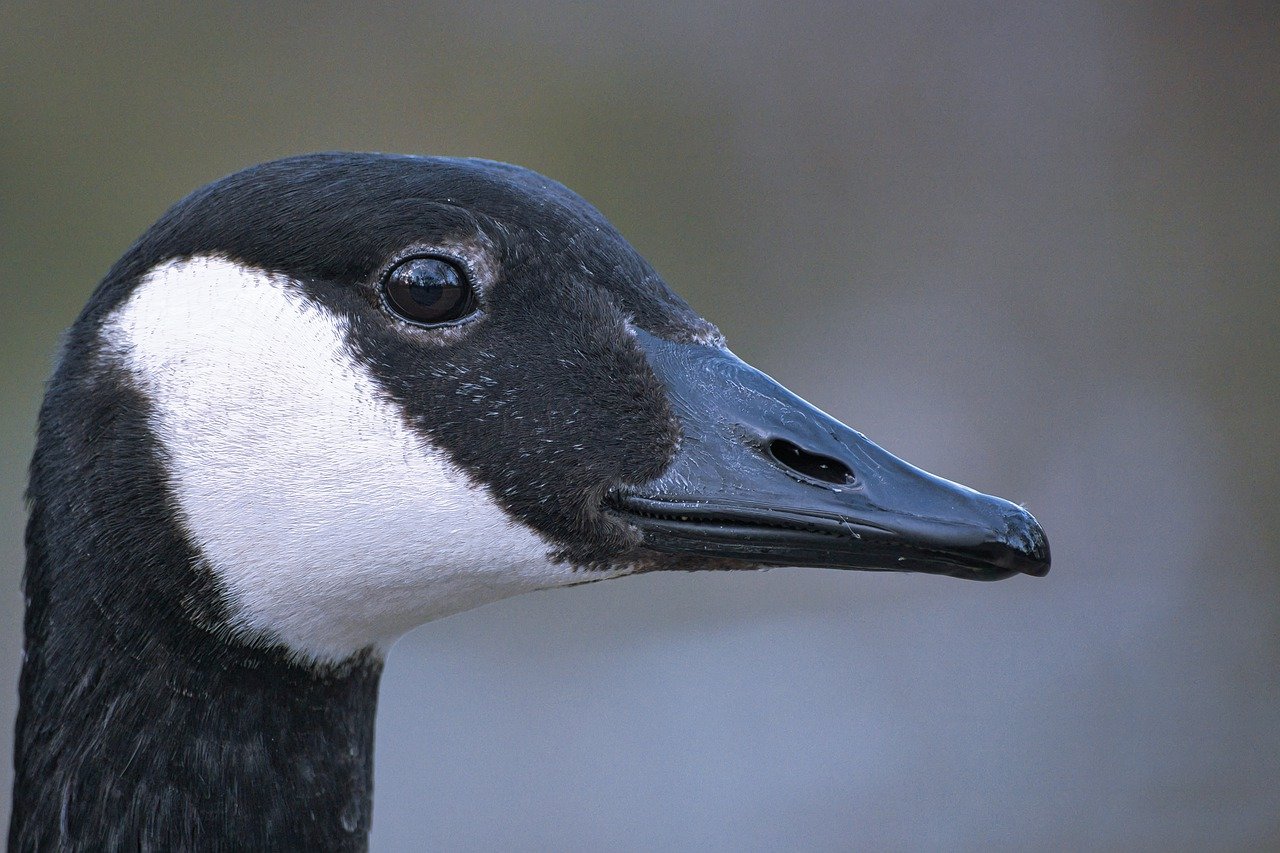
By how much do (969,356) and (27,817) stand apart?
22.4 ft

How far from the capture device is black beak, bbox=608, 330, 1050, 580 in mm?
1604

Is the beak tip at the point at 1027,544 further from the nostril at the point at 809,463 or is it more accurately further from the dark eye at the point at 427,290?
the dark eye at the point at 427,290

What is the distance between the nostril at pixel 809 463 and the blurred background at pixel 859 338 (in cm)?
397

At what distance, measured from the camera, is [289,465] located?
165cm

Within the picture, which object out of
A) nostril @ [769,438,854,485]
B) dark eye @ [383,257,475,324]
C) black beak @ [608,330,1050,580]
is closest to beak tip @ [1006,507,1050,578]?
black beak @ [608,330,1050,580]

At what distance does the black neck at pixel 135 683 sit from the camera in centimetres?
170

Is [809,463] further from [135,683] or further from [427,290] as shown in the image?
[135,683]

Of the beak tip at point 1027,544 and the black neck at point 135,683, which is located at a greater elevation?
the beak tip at point 1027,544

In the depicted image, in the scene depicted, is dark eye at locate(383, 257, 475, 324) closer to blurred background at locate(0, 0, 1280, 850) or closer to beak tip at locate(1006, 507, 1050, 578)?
beak tip at locate(1006, 507, 1050, 578)

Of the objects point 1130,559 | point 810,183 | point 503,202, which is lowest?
point 503,202

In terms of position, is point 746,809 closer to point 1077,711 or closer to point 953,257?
point 1077,711

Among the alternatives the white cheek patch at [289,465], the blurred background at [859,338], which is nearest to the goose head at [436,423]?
the white cheek patch at [289,465]

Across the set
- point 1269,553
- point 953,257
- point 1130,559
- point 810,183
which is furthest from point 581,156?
point 1269,553

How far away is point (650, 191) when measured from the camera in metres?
8.29
